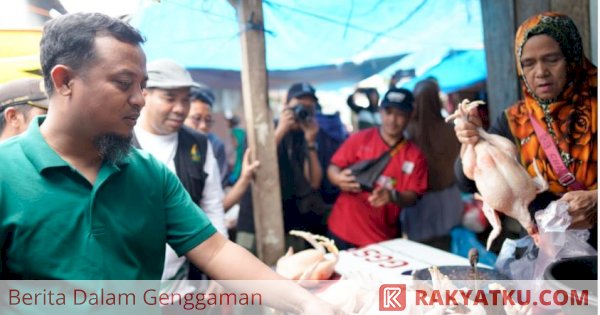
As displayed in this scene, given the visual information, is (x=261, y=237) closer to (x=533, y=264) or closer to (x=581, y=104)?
(x=533, y=264)

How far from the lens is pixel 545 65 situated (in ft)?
4.81

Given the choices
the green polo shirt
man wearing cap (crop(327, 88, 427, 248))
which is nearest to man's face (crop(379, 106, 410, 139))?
man wearing cap (crop(327, 88, 427, 248))

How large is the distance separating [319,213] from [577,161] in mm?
1606

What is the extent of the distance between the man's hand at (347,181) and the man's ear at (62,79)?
1758 millimetres

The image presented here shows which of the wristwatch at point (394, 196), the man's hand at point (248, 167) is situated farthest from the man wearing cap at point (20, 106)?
the wristwatch at point (394, 196)

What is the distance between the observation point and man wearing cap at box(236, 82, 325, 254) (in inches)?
103

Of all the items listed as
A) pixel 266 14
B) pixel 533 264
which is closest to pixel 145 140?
pixel 266 14

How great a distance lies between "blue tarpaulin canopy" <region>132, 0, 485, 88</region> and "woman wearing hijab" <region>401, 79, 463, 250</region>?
1.17 ft

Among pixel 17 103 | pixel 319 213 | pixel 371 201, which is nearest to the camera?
pixel 17 103

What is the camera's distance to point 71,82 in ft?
3.51

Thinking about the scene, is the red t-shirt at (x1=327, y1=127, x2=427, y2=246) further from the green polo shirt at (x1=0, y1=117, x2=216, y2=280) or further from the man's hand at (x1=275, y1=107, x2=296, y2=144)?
the green polo shirt at (x1=0, y1=117, x2=216, y2=280)

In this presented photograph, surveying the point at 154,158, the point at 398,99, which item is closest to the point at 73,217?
the point at 154,158

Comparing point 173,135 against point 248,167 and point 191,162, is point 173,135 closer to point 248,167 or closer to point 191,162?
point 191,162

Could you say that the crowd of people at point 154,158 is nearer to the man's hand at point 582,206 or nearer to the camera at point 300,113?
the man's hand at point 582,206
